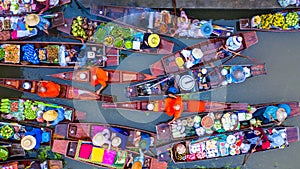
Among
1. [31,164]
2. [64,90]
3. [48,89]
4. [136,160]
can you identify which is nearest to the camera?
[48,89]

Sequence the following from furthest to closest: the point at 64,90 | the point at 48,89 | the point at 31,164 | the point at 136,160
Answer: the point at 64,90 < the point at 136,160 < the point at 31,164 < the point at 48,89

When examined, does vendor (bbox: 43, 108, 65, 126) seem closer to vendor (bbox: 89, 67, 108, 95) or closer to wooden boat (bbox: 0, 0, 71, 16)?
vendor (bbox: 89, 67, 108, 95)

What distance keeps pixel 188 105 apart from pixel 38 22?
4.75 metres

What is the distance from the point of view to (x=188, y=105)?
1184 cm

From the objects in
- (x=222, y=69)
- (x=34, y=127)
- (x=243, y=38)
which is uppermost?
(x=243, y=38)

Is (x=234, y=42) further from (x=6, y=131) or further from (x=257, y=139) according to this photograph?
(x=6, y=131)

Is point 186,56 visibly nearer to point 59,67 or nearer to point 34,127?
point 59,67

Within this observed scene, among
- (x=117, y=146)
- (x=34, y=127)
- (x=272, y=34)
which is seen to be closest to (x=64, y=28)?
(x=34, y=127)

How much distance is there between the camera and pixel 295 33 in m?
12.3

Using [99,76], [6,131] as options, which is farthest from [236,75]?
[6,131]

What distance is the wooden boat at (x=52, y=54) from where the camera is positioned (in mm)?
11750

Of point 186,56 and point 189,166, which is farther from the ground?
point 186,56

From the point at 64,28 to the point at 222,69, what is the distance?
181 inches

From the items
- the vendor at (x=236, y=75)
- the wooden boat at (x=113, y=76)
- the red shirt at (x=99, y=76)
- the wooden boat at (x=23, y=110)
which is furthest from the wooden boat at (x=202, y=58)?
the wooden boat at (x=23, y=110)
